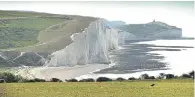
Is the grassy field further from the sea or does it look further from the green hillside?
the green hillside

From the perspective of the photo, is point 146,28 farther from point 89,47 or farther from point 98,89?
point 98,89

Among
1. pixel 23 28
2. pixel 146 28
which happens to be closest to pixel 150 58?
pixel 146 28

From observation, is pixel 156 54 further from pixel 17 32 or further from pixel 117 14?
pixel 17 32

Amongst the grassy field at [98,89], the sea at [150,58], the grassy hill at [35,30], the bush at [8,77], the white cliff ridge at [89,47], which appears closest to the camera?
the grassy field at [98,89]

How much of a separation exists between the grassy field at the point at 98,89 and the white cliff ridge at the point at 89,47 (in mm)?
660

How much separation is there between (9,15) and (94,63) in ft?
6.75

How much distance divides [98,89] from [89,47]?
4.54ft

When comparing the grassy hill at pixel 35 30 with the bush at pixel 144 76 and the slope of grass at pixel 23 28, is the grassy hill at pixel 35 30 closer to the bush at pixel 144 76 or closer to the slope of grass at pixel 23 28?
the slope of grass at pixel 23 28

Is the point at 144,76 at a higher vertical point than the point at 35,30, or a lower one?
lower

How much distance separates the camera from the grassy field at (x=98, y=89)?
10539 millimetres

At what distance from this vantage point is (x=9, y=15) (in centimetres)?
1140

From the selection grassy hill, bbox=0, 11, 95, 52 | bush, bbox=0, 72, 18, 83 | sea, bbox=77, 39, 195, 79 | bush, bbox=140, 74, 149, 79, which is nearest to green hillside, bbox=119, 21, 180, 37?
sea, bbox=77, 39, 195, 79

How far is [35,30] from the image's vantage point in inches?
451

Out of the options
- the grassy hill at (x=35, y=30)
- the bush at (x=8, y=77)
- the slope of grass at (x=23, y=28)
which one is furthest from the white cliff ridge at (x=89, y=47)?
the bush at (x=8, y=77)
